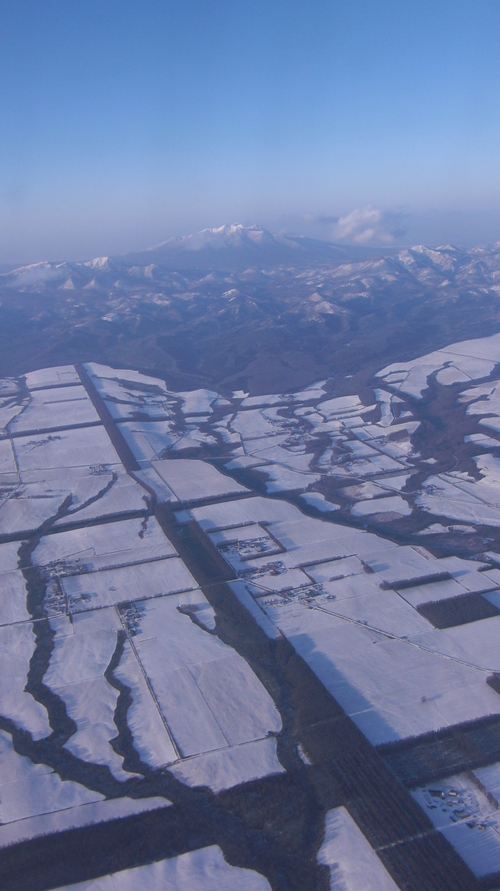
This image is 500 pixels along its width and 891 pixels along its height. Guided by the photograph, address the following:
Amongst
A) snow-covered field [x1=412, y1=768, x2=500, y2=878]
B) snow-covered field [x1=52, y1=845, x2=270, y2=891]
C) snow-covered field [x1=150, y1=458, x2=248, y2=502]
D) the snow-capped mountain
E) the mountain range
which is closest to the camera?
snow-covered field [x1=52, y1=845, x2=270, y2=891]

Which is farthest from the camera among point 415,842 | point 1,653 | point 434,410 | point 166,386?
point 166,386

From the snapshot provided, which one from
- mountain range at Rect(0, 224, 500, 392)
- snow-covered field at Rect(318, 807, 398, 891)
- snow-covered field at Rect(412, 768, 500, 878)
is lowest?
snow-covered field at Rect(412, 768, 500, 878)

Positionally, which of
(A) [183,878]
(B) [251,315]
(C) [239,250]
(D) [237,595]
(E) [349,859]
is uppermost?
(C) [239,250]

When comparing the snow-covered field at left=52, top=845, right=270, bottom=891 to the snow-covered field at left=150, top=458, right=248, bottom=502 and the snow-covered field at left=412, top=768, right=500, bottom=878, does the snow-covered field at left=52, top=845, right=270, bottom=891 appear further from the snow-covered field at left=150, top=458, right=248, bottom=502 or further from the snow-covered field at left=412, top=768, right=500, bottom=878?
the snow-covered field at left=150, top=458, right=248, bottom=502

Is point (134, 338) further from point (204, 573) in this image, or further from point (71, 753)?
point (71, 753)

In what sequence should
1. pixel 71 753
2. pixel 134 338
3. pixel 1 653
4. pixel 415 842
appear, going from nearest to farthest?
pixel 415 842 → pixel 71 753 → pixel 1 653 → pixel 134 338

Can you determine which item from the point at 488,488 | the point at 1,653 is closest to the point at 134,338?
the point at 488,488

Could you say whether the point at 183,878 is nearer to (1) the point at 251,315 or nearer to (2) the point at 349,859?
(2) the point at 349,859

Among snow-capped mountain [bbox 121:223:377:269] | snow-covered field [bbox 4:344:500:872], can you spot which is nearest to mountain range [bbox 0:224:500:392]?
snow-capped mountain [bbox 121:223:377:269]

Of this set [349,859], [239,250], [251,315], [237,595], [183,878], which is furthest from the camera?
[239,250]

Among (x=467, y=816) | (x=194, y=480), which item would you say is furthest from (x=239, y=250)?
(x=467, y=816)

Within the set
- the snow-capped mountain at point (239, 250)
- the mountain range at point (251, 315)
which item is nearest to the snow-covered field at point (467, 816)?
the mountain range at point (251, 315)
